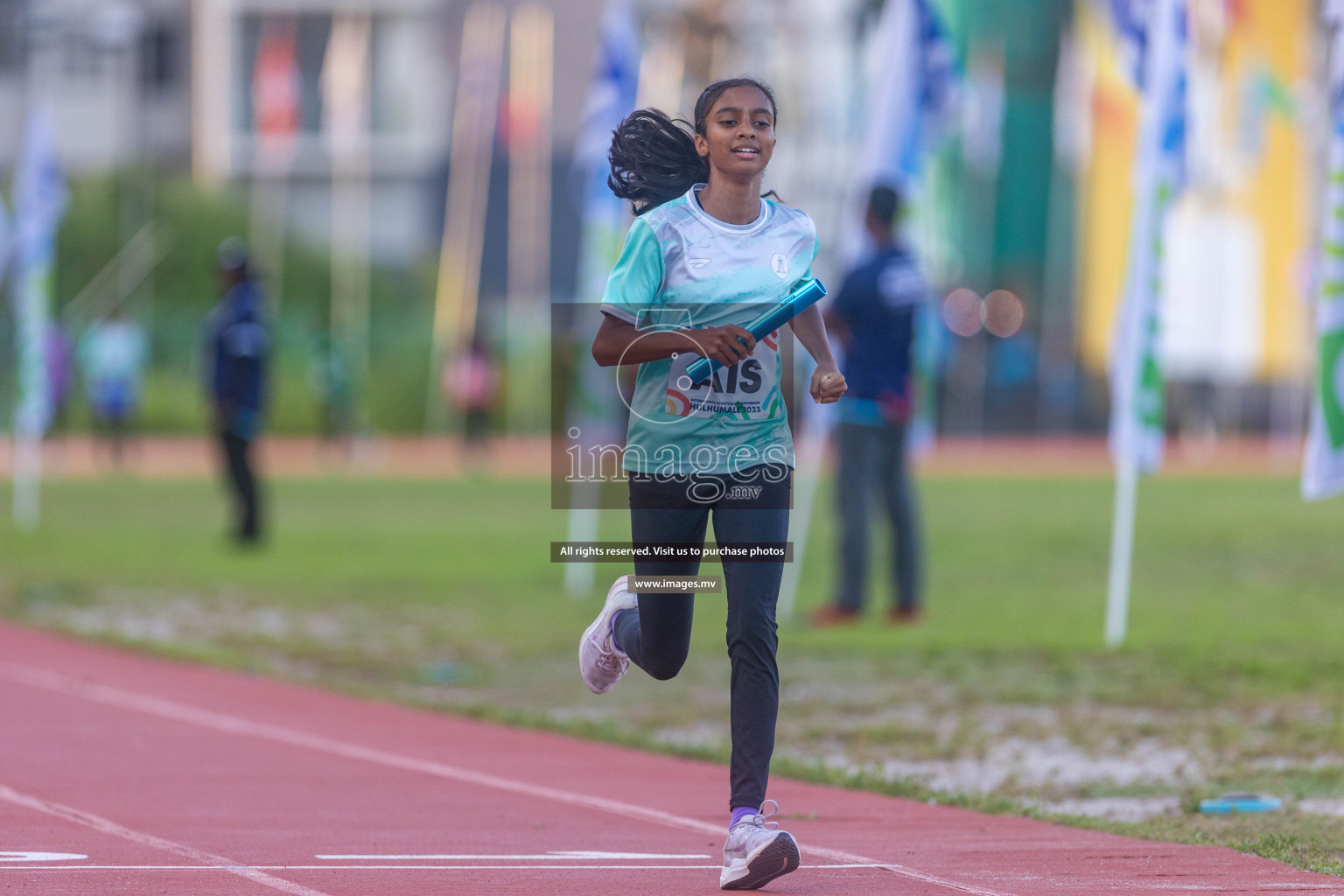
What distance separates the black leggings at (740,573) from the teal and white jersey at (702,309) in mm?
Result: 63

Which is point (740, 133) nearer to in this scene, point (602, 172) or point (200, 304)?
point (602, 172)

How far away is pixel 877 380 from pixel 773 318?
20.5ft

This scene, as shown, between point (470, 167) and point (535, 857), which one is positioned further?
point (470, 167)

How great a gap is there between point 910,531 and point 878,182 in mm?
2162

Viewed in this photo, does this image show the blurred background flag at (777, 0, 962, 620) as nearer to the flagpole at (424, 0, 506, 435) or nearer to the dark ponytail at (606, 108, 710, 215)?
the dark ponytail at (606, 108, 710, 215)

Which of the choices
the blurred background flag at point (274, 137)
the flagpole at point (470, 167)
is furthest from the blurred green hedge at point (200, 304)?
the flagpole at point (470, 167)

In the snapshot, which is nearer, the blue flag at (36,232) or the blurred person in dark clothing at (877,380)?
the blurred person in dark clothing at (877,380)

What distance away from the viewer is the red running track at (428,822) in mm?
5164

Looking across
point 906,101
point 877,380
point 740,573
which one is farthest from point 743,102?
point 906,101

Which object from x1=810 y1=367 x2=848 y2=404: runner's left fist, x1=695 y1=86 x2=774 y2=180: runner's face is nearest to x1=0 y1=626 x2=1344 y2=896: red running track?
x1=810 y1=367 x2=848 y2=404: runner's left fist

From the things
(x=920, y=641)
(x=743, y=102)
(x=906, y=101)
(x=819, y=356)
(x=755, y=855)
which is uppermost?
(x=906, y=101)

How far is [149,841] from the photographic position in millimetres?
5676

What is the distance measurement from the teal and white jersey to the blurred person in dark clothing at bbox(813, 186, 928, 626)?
19.3 ft

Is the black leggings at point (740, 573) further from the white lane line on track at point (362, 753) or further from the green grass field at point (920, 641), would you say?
the green grass field at point (920, 641)
